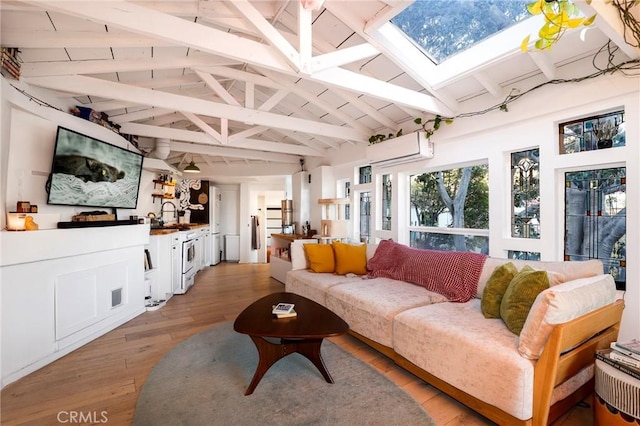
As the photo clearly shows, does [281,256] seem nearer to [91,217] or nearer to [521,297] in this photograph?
[91,217]

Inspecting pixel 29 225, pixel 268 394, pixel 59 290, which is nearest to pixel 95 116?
pixel 29 225

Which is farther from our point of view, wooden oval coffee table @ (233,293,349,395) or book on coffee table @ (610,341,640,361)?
wooden oval coffee table @ (233,293,349,395)

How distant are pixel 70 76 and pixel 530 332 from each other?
4161 millimetres

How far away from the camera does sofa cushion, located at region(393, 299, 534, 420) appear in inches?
59.4

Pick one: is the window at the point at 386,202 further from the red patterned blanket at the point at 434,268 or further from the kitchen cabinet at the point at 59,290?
the kitchen cabinet at the point at 59,290

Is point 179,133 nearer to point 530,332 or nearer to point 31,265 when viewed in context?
point 31,265

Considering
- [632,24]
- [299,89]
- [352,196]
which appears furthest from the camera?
[352,196]

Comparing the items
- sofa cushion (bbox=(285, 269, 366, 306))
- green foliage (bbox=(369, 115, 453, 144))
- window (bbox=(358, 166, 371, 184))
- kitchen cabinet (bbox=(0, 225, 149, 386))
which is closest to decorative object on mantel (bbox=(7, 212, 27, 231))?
kitchen cabinet (bbox=(0, 225, 149, 386))

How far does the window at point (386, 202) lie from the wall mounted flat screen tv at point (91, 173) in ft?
11.9

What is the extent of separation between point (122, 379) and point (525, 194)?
12.6 feet

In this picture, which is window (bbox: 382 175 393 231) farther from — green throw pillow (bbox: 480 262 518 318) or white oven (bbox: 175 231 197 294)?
white oven (bbox: 175 231 197 294)

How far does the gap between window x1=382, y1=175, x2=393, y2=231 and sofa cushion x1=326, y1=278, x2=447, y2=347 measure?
145 cm

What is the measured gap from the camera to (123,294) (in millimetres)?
3236

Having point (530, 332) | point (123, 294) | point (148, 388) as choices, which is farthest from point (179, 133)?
point (530, 332)
